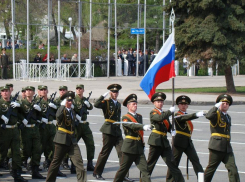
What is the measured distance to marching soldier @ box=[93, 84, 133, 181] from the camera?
11.7 m

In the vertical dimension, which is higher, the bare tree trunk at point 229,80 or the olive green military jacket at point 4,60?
the olive green military jacket at point 4,60

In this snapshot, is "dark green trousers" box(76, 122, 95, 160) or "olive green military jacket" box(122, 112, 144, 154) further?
"dark green trousers" box(76, 122, 95, 160)

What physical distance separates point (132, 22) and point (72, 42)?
16.8 ft

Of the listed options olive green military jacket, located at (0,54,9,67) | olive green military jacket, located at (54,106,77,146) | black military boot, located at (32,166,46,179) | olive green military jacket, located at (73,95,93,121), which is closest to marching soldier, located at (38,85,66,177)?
olive green military jacket, located at (73,95,93,121)

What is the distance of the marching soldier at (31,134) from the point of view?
1184 cm

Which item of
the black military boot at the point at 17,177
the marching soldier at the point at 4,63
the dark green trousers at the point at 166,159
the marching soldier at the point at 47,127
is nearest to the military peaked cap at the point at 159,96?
the dark green trousers at the point at 166,159

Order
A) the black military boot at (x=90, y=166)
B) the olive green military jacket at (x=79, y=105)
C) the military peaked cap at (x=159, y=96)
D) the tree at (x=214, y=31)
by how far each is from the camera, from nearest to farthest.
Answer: the military peaked cap at (x=159, y=96) < the olive green military jacket at (x=79, y=105) < the black military boot at (x=90, y=166) < the tree at (x=214, y=31)

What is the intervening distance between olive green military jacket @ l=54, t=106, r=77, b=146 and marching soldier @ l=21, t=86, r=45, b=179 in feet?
4.11

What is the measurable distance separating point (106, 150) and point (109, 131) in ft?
1.23

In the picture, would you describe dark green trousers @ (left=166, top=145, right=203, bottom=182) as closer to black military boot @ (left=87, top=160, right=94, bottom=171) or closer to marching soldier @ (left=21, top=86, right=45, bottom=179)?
black military boot @ (left=87, top=160, right=94, bottom=171)

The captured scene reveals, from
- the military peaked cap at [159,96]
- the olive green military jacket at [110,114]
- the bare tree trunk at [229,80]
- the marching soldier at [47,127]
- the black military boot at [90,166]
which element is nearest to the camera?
the military peaked cap at [159,96]

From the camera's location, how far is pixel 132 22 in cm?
4147

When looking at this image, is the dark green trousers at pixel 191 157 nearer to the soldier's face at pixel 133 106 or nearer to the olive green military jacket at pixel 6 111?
the soldier's face at pixel 133 106

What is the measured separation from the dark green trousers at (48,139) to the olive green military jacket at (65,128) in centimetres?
166
